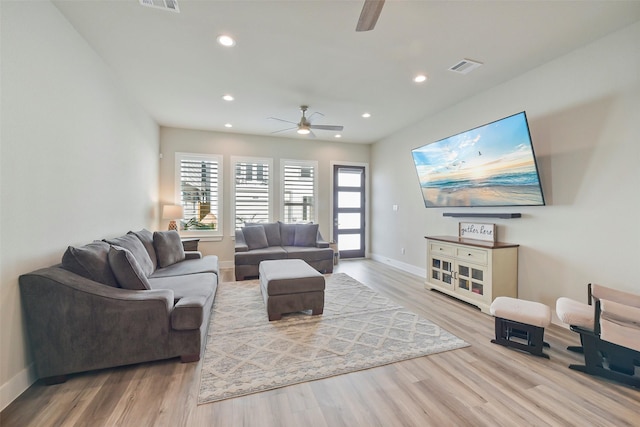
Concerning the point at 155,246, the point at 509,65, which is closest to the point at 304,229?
the point at 155,246

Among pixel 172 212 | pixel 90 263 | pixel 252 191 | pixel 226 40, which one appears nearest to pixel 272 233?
pixel 252 191

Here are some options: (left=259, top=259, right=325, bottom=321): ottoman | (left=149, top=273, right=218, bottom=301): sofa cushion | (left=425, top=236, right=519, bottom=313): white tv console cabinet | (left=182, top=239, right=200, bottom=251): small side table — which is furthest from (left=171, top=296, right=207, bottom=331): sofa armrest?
(left=425, top=236, right=519, bottom=313): white tv console cabinet

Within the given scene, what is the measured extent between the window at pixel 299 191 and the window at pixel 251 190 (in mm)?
385

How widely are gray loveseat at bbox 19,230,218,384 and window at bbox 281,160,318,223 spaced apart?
3973mm

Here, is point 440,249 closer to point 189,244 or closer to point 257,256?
point 257,256

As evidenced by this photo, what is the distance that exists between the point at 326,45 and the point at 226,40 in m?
1.01

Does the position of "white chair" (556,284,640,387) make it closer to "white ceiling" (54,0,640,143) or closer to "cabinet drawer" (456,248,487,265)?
"cabinet drawer" (456,248,487,265)

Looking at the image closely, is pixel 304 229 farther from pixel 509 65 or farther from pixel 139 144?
pixel 509 65

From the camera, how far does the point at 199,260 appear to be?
157 inches

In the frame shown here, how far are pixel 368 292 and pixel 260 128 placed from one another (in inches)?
155

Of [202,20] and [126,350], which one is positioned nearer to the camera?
[126,350]

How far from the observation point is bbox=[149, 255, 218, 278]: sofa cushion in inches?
129

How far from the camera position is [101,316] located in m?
1.97

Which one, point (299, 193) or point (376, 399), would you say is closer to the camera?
point (376, 399)
